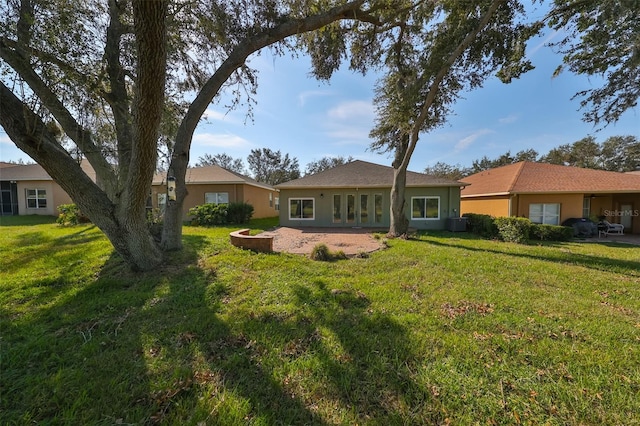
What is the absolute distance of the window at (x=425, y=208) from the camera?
47.5ft

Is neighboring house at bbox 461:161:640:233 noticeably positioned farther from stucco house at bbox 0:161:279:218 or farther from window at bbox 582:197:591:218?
stucco house at bbox 0:161:279:218

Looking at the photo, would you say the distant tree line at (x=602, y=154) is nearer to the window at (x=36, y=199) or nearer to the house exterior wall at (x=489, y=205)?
the house exterior wall at (x=489, y=205)

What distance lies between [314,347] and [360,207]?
12.6 metres

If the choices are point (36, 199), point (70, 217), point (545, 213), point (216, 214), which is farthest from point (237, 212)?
point (545, 213)

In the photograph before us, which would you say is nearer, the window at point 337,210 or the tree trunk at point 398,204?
the tree trunk at point 398,204

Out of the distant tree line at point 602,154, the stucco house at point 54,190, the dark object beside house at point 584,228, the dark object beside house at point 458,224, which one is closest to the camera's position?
the dark object beside house at point 584,228

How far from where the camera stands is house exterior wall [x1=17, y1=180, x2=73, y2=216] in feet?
58.6

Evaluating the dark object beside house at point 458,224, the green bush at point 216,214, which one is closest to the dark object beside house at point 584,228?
the dark object beside house at point 458,224

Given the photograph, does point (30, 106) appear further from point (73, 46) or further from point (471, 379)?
point (471, 379)

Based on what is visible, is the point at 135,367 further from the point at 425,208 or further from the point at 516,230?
the point at 425,208

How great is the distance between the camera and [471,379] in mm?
2400

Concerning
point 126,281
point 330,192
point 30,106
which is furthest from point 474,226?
point 30,106

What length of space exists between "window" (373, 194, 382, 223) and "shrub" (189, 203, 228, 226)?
350 inches

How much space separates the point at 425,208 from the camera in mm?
14594
